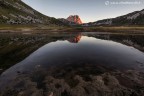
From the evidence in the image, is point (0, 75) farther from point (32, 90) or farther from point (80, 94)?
point (80, 94)

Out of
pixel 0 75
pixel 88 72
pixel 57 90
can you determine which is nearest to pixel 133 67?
pixel 88 72

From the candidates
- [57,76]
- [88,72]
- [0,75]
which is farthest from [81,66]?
[0,75]

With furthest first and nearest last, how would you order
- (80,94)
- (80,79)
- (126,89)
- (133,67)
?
(133,67), (80,79), (126,89), (80,94)

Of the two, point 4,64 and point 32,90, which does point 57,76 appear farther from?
point 4,64

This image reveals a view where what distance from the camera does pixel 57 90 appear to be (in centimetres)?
1712

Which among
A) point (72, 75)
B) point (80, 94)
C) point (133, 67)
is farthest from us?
point (133, 67)

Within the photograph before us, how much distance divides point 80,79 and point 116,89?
4868mm

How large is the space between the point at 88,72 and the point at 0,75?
12560 mm

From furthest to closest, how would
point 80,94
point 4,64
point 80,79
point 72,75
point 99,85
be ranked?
1. point 4,64
2. point 72,75
3. point 80,79
4. point 99,85
5. point 80,94

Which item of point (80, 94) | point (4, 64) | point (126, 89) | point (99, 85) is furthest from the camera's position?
point (4, 64)

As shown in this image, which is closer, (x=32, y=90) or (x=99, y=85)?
(x=32, y=90)

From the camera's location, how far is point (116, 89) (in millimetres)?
17312

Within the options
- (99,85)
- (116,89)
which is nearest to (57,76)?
(99,85)

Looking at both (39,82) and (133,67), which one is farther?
(133,67)
